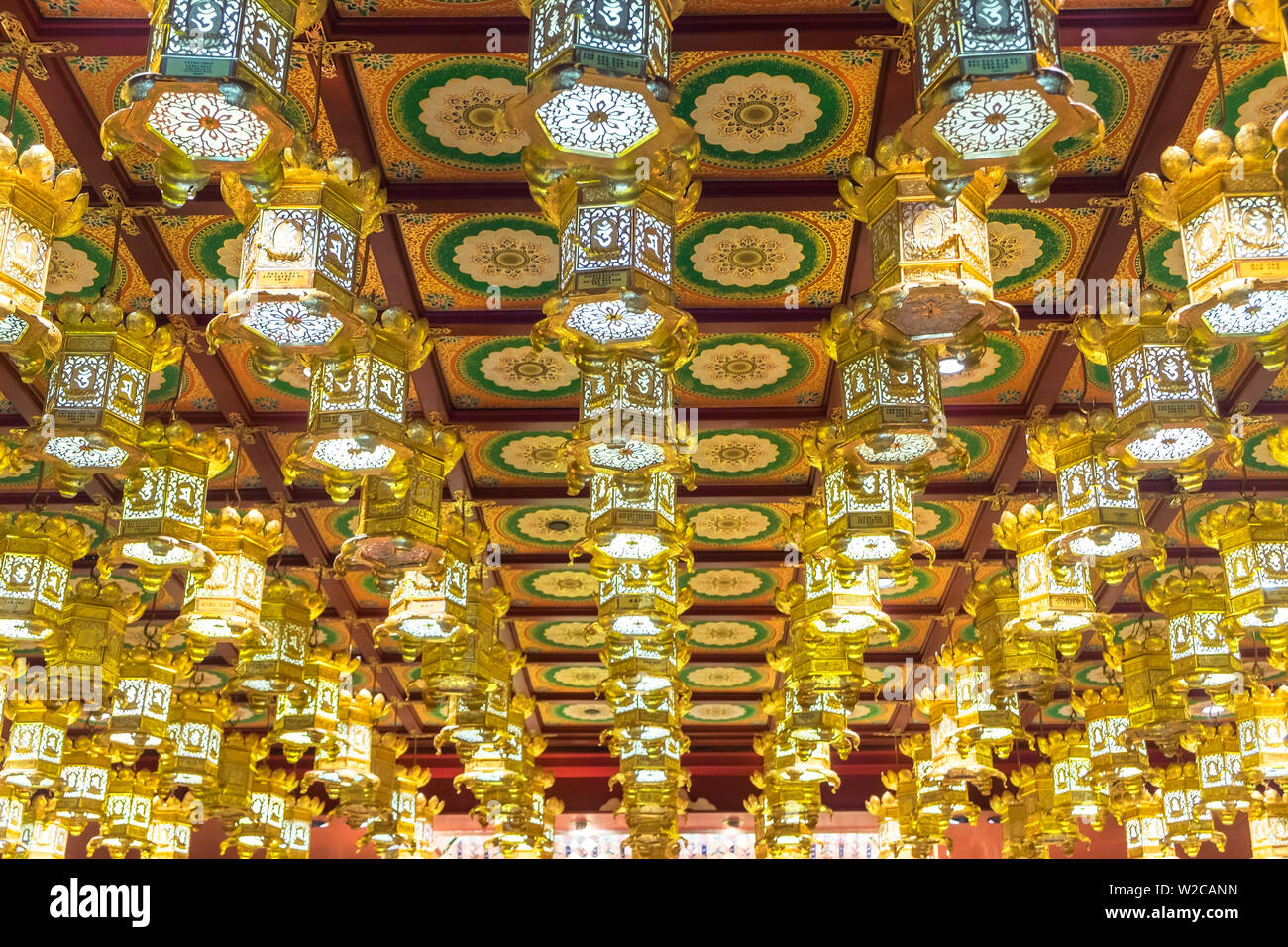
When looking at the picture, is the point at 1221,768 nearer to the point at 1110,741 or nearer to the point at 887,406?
the point at 1110,741

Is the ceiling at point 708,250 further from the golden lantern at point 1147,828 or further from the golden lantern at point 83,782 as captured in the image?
the golden lantern at point 1147,828

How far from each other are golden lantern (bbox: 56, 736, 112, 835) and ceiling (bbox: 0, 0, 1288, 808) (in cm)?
296

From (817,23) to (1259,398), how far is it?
544 centimetres

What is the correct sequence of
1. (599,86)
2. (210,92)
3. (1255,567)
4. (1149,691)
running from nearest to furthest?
(599,86) < (210,92) < (1255,567) < (1149,691)

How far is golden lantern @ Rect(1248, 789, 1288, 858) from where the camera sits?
16.9 m

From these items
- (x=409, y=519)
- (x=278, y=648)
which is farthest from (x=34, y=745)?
(x=409, y=519)

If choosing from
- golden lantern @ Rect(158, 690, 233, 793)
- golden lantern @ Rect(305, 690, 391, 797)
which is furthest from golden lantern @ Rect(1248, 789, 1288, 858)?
golden lantern @ Rect(158, 690, 233, 793)

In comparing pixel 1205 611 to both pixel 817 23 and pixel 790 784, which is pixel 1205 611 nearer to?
pixel 817 23

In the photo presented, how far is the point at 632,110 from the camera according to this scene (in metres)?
4.53

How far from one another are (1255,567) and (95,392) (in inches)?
295

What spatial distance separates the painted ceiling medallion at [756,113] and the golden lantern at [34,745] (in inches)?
342

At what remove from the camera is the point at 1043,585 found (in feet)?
28.9

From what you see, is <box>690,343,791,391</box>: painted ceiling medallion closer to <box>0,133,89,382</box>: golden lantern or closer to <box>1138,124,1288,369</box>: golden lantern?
<box>1138,124,1288,369</box>: golden lantern
